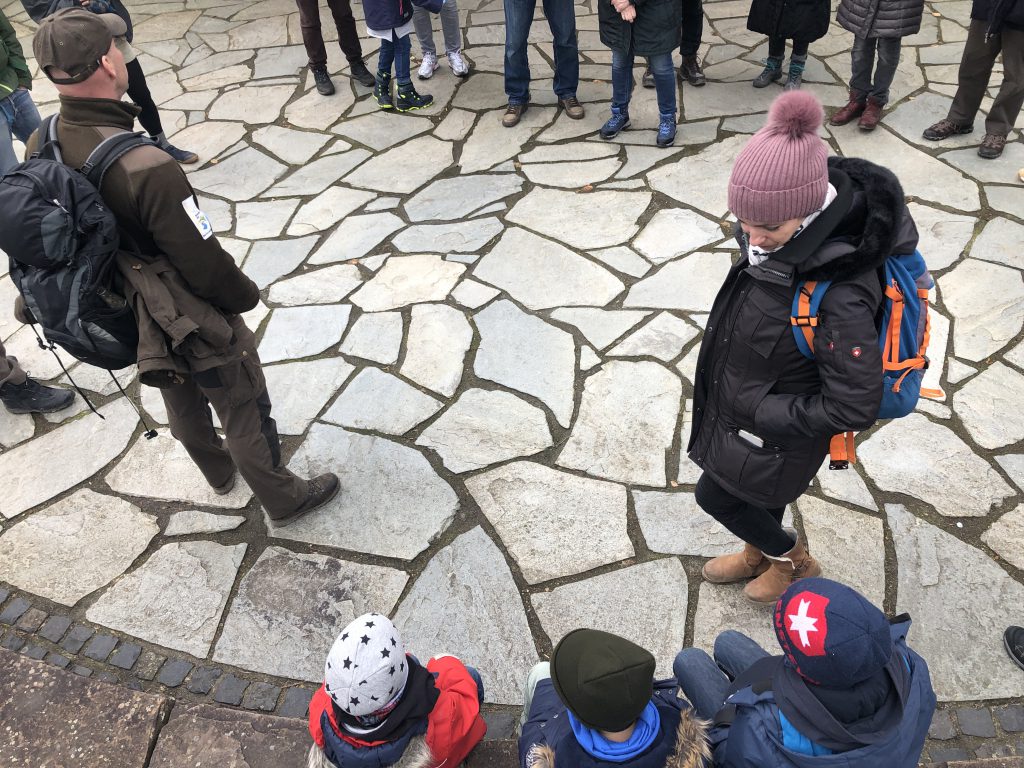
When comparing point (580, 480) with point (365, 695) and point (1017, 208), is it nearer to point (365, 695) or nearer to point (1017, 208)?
point (365, 695)

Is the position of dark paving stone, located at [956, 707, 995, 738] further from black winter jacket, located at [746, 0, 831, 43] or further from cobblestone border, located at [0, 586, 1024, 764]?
black winter jacket, located at [746, 0, 831, 43]

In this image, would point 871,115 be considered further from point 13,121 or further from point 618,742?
point 13,121

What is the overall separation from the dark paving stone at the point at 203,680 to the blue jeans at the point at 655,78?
4316 millimetres

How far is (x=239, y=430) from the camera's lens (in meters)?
3.00

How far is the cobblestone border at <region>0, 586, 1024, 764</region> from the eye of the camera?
252 centimetres

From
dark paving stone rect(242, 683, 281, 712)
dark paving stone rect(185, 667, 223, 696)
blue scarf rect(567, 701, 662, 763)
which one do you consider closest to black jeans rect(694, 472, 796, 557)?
blue scarf rect(567, 701, 662, 763)

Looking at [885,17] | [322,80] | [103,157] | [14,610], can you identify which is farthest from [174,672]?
[885,17]

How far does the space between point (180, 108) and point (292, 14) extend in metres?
2.10

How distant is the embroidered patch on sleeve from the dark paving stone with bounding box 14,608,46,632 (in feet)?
6.01

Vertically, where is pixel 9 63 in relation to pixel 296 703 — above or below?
above

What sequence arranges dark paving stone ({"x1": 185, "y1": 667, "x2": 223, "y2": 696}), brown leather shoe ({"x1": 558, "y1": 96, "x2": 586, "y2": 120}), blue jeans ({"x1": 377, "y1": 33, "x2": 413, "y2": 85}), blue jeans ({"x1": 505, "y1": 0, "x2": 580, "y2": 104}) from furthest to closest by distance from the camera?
1. blue jeans ({"x1": 377, "y1": 33, "x2": 413, "y2": 85})
2. brown leather shoe ({"x1": 558, "y1": 96, "x2": 586, "y2": 120})
3. blue jeans ({"x1": 505, "y1": 0, "x2": 580, "y2": 104})
4. dark paving stone ({"x1": 185, "y1": 667, "x2": 223, "y2": 696})

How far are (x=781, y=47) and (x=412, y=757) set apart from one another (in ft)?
18.1

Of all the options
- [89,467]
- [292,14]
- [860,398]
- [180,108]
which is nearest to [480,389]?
[89,467]

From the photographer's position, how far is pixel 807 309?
1.97 metres
